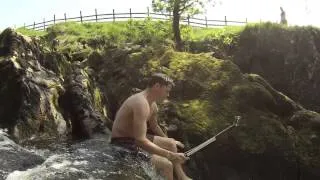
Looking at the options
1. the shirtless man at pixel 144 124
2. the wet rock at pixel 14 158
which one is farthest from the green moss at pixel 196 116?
the shirtless man at pixel 144 124

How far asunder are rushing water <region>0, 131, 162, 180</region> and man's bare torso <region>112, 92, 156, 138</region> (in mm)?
308

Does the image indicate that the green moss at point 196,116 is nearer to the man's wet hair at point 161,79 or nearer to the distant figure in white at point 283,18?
the man's wet hair at point 161,79

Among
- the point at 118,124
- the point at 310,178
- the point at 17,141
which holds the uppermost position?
the point at 118,124

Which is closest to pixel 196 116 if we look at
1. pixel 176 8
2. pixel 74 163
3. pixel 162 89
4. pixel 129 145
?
pixel 74 163

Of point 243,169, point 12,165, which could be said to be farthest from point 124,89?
point 12,165

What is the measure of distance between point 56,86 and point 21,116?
6.13ft

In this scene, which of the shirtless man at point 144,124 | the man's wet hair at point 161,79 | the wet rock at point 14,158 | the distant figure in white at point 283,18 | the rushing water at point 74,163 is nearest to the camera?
the shirtless man at point 144,124

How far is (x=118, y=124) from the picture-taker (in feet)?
28.6

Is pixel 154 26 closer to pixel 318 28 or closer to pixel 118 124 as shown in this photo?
pixel 318 28

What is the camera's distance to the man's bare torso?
27.6 ft

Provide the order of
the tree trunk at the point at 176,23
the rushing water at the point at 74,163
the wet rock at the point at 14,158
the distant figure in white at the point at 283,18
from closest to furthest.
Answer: the rushing water at the point at 74,163 → the wet rock at the point at 14,158 → the tree trunk at the point at 176,23 → the distant figure in white at the point at 283,18

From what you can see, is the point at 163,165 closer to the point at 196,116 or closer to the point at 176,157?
the point at 176,157

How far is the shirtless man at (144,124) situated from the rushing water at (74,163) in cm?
24

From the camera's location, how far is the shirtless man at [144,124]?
8.27m
